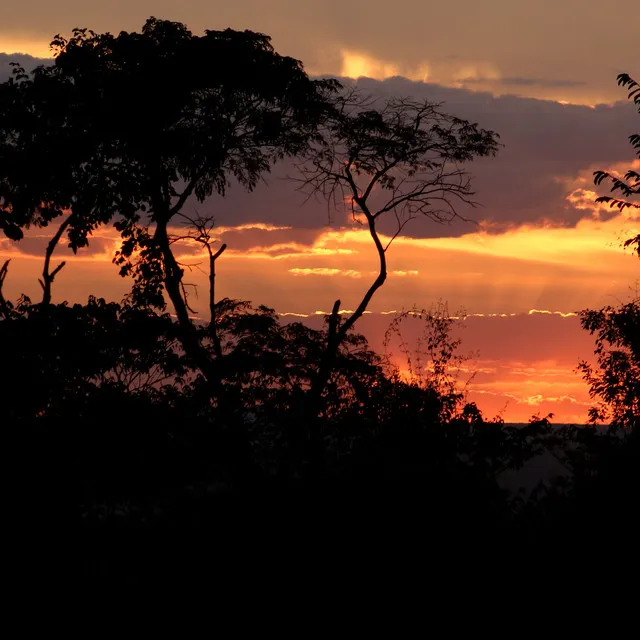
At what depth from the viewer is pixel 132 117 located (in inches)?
1016

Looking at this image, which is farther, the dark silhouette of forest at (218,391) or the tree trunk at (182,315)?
the tree trunk at (182,315)

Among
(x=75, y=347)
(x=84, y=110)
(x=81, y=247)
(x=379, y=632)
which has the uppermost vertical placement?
(x=84, y=110)

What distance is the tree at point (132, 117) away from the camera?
25891mm

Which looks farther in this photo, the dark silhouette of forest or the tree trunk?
the tree trunk

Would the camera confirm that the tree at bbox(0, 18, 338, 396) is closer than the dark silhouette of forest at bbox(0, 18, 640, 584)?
No

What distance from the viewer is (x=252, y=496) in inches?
500

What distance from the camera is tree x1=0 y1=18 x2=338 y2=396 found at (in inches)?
1019

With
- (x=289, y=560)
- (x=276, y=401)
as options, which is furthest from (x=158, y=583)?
(x=276, y=401)

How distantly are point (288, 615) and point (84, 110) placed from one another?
18583 millimetres

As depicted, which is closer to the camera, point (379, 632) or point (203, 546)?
point (379, 632)

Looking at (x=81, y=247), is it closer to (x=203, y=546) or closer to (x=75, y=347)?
(x=75, y=347)

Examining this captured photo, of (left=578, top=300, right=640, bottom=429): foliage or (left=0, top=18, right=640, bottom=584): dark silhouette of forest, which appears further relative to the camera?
(left=578, top=300, right=640, bottom=429): foliage

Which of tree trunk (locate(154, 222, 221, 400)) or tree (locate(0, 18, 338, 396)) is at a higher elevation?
tree (locate(0, 18, 338, 396))

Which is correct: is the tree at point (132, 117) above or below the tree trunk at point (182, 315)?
above
